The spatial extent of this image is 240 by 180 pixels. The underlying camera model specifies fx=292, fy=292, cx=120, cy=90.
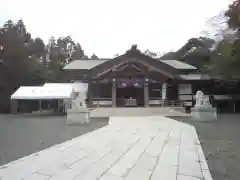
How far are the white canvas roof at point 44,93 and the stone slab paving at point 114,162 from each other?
47.1ft

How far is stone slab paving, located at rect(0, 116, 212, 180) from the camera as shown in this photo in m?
4.80

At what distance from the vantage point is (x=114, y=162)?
18.9ft

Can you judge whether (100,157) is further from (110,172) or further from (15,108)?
(15,108)

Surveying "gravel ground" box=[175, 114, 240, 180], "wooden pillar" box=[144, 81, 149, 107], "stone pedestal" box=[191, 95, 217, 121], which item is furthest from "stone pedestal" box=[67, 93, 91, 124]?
"wooden pillar" box=[144, 81, 149, 107]

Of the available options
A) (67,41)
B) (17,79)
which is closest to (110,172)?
(17,79)

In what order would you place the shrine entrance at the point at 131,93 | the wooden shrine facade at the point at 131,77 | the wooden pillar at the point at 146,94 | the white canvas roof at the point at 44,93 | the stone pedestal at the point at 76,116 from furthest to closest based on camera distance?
the shrine entrance at the point at 131,93 < the wooden shrine facade at the point at 131,77 < the wooden pillar at the point at 146,94 < the white canvas roof at the point at 44,93 < the stone pedestal at the point at 76,116

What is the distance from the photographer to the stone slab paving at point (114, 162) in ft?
15.7

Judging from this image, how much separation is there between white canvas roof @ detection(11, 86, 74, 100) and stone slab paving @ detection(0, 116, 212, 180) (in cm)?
1436

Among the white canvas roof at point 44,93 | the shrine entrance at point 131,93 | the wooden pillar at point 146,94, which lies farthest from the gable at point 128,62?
the white canvas roof at point 44,93

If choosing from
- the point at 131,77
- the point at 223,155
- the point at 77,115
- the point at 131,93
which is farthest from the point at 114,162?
the point at 131,93

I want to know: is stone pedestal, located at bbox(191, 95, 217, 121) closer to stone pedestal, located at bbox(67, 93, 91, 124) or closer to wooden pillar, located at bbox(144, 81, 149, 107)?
stone pedestal, located at bbox(67, 93, 91, 124)

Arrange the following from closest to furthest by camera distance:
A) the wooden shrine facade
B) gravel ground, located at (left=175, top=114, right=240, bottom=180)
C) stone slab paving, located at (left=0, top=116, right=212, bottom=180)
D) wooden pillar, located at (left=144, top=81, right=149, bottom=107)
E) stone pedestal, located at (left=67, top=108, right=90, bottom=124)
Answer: stone slab paving, located at (left=0, top=116, right=212, bottom=180), gravel ground, located at (left=175, top=114, right=240, bottom=180), stone pedestal, located at (left=67, top=108, right=90, bottom=124), wooden pillar, located at (left=144, top=81, right=149, bottom=107), the wooden shrine facade

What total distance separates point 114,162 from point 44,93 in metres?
17.9

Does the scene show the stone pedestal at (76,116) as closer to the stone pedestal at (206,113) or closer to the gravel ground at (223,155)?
the stone pedestal at (206,113)
